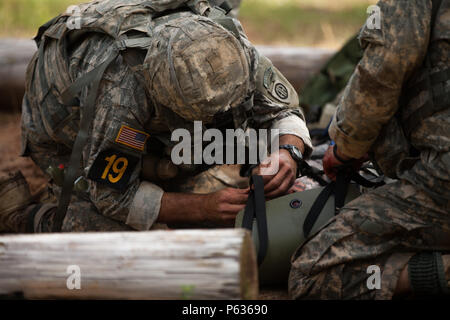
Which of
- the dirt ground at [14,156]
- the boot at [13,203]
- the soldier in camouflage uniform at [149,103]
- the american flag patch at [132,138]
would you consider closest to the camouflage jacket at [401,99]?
the soldier in camouflage uniform at [149,103]

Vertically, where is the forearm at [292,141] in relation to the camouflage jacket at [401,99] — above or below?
below

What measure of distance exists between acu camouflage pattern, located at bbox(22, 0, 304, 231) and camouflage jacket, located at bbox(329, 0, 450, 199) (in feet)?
2.23

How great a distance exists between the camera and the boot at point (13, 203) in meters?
4.05

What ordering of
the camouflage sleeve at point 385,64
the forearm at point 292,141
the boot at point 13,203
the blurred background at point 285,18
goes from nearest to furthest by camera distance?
the camouflage sleeve at point 385,64, the forearm at point 292,141, the boot at point 13,203, the blurred background at point 285,18

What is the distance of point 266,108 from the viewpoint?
3633 mm

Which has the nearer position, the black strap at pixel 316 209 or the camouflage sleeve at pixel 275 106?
the black strap at pixel 316 209

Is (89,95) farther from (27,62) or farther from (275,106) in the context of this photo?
(27,62)

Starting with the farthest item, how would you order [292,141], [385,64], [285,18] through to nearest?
[285,18], [292,141], [385,64]

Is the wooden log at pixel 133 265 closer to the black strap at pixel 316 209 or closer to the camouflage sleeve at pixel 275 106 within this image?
the black strap at pixel 316 209

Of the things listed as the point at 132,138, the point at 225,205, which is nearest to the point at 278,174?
the point at 225,205

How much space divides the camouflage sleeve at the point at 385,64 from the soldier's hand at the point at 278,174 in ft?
2.02

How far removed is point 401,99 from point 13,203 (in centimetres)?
267

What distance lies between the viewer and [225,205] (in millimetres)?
3164

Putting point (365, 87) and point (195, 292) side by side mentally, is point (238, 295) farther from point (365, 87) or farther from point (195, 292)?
point (365, 87)
